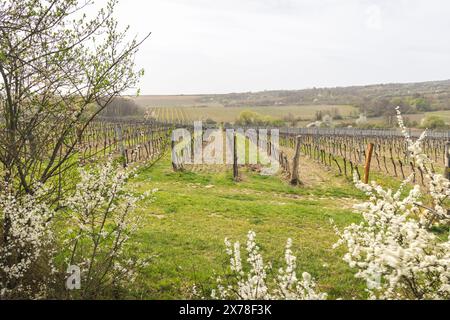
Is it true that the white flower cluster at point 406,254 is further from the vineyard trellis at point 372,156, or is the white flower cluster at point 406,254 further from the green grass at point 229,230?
the vineyard trellis at point 372,156

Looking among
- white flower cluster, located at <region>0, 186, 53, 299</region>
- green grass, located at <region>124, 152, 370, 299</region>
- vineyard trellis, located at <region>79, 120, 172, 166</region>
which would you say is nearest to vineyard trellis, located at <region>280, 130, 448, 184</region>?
green grass, located at <region>124, 152, 370, 299</region>

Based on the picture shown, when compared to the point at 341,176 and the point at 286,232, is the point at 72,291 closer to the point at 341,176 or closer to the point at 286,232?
the point at 286,232

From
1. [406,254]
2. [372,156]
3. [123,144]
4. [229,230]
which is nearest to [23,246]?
[406,254]

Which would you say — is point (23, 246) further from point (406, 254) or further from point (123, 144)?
point (123, 144)

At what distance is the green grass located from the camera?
6.03m

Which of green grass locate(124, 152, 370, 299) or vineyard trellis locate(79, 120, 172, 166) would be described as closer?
green grass locate(124, 152, 370, 299)

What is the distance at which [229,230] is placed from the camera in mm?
8844

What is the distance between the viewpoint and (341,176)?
19.1m

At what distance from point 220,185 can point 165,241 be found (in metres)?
8.75

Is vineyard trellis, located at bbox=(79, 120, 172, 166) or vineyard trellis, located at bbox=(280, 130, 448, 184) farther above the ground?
vineyard trellis, located at bbox=(79, 120, 172, 166)

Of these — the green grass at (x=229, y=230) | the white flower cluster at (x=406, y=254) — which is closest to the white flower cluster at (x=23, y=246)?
the green grass at (x=229, y=230)

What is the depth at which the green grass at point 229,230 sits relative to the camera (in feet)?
19.8

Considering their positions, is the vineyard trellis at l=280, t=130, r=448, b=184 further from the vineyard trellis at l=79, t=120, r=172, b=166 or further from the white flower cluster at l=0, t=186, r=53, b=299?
the white flower cluster at l=0, t=186, r=53, b=299
